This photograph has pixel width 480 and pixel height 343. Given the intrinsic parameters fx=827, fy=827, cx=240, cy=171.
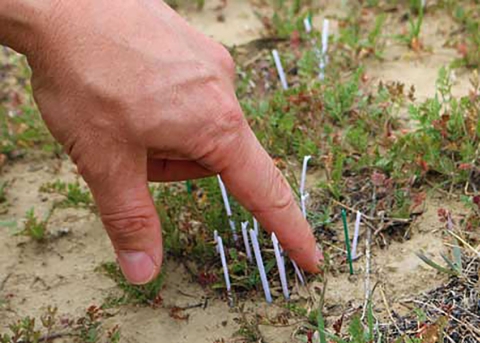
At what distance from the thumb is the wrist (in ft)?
1.48

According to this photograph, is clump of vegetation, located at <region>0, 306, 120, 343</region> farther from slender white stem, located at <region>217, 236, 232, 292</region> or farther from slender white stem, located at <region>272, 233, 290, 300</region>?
slender white stem, located at <region>272, 233, 290, 300</region>

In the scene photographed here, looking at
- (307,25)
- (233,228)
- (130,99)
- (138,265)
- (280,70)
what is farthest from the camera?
(307,25)

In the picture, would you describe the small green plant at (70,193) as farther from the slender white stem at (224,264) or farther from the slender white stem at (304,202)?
the slender white stem at (304,202)

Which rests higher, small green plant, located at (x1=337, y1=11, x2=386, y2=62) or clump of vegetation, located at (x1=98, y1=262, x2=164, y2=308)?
small green plant, located at (x1=337, y1=11, x2=386, y2=62)

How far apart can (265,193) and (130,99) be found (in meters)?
0.57

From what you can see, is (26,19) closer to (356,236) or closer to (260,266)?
(260,266)

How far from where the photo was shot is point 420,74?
396cm

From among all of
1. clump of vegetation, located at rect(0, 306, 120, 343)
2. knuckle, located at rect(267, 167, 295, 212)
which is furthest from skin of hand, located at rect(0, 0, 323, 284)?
clump of vegetation, located at rect(0, 306, 120, 343)

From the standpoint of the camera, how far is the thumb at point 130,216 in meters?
2.46

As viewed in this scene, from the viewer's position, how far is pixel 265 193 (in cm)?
269

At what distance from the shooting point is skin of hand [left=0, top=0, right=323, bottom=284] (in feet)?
7.86

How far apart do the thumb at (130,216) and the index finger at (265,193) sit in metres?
0.29

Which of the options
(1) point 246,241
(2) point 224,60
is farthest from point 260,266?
(2) point 224,60

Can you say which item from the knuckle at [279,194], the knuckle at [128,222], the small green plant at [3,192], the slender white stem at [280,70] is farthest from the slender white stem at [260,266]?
the small green plant at [3,192]
